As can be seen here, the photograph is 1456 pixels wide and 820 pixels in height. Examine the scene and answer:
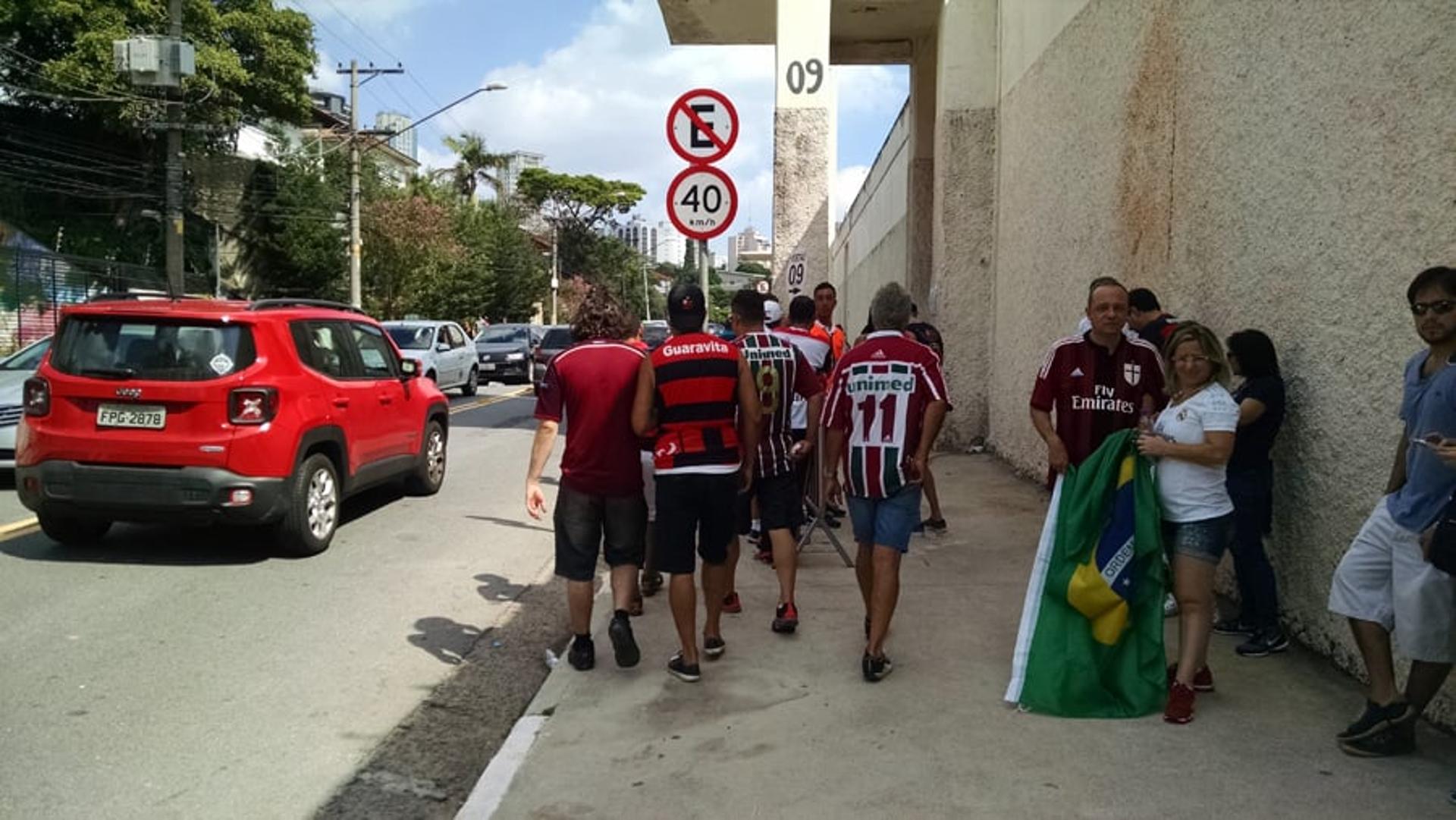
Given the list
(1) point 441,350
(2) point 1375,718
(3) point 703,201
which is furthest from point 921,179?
(2) point 1375,718

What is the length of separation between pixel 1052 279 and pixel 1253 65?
406cm

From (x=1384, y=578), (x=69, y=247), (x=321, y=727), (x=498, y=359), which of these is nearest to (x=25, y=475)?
(x=321, y=727)

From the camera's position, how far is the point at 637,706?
4590mm

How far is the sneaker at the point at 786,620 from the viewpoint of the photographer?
555 centimetres

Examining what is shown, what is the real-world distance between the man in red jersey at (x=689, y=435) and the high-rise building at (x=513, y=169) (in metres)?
64.3

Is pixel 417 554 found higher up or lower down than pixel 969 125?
lower down

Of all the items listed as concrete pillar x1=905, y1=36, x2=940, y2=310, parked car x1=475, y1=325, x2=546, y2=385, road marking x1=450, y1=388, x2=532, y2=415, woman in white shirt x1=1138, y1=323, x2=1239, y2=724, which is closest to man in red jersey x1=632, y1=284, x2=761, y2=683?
woman in white shirt x1=1138, y1=323, x2=1239, y2=724

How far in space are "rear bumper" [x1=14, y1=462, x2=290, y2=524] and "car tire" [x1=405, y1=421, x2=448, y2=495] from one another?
2.98 m

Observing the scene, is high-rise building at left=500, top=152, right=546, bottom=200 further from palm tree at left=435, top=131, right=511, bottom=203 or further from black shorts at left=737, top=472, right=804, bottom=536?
black shorts at left=737, top=472, right=804, bottom=536

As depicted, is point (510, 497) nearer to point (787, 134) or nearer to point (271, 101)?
point (787, 134)

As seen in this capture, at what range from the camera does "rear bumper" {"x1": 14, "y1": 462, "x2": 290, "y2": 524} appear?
6789 millimetres

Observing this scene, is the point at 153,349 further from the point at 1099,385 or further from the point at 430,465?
the point at 1099,385

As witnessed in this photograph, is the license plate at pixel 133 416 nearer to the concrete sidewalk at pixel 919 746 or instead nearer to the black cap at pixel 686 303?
the concrete sidewalk at pixel 919 746

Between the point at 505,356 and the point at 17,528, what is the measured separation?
63.3 ft
